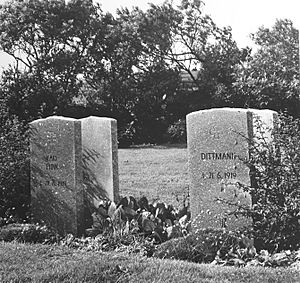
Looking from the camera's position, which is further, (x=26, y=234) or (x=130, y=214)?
(x=130, y=214)

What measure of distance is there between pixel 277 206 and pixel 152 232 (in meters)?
1.31

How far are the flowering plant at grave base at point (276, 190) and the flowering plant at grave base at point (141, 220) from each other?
806 millimetres

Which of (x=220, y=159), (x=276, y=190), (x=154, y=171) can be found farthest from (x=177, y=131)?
(x=276, y=190)

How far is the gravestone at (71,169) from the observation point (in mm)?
6531

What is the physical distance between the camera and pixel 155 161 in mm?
8055

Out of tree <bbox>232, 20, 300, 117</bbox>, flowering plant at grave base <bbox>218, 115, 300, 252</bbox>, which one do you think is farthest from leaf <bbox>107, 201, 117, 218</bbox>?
tree <bbox>232, 20, 300, 117</bbox>

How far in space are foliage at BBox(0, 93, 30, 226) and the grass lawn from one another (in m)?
1.53

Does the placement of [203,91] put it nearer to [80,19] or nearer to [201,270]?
[80,19]

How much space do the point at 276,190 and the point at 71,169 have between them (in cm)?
243

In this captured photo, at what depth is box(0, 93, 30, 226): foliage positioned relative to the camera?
23.3 feet

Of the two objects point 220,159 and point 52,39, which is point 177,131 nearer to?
point 52,39

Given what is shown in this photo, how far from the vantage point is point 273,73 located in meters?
6.57

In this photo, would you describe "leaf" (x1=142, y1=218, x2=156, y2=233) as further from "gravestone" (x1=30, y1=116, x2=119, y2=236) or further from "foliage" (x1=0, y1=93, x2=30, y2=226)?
"foliage" (x1=0, y1=93, x2=30, y2=226)

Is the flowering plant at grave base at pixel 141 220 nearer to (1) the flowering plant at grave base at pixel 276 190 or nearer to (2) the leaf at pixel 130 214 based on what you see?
(2) the leaf at pixel 130 214
